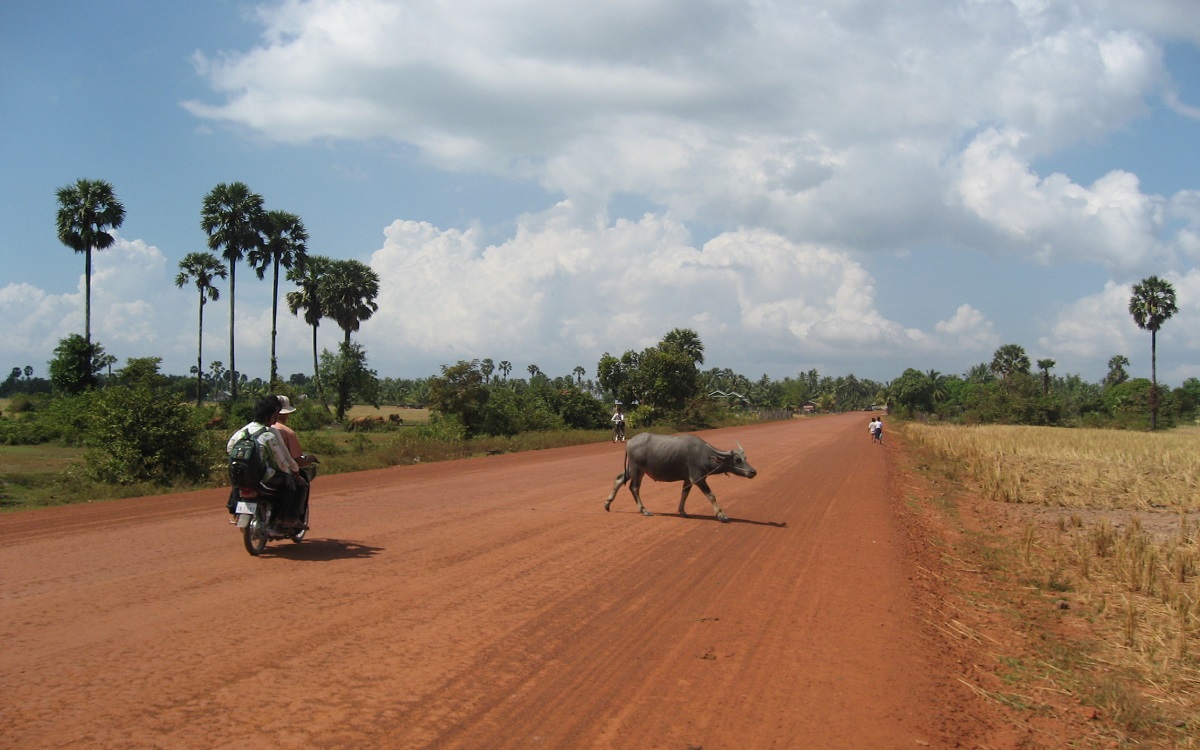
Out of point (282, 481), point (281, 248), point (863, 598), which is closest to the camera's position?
point (863, 598)

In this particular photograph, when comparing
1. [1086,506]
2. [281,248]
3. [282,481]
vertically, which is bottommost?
[1086,506]

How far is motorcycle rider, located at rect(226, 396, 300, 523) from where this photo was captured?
8.61 m

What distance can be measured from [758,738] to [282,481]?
6075 mm

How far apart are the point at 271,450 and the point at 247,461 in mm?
265

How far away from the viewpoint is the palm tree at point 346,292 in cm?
6228

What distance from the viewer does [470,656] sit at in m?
5.73

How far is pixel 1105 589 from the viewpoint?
9938mm

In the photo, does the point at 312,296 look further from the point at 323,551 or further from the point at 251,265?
the point at 323,551

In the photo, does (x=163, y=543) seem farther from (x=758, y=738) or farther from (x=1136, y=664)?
(x=1136, y=664)

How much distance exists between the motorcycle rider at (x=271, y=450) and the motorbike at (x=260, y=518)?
7 centimetres

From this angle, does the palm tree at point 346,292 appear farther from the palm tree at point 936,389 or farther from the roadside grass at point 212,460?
the palm tree at point 936,389

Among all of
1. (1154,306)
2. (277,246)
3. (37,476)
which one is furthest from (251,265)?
(1154,306)

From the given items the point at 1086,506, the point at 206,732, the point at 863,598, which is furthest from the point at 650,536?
the point at 1086,506

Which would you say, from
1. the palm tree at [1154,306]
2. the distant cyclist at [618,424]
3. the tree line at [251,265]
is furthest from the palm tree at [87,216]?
the palm tree at [1154,306]
